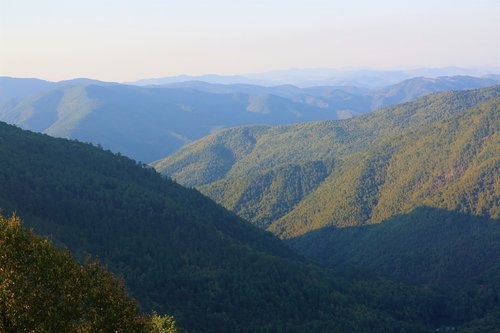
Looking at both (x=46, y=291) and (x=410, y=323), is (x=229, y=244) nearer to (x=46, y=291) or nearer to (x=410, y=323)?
(x=410, y=323)

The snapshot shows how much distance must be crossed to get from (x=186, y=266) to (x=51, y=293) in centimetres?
13926

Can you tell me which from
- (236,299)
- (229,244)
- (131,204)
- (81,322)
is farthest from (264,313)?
(81,322)

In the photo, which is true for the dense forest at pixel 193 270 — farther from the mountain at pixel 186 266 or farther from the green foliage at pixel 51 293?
the green foliage at pixel 51 293

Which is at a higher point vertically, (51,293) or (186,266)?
(51,293)

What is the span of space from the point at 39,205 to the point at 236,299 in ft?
231

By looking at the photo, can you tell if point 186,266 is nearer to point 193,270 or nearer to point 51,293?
point 193,270

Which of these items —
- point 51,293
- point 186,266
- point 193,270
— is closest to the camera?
point 51,293

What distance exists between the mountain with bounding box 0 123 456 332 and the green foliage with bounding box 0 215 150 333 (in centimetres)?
9672

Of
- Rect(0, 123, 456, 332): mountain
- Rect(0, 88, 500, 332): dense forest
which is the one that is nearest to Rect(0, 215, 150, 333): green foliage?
Rect(0, 123, 456, 332): mountain

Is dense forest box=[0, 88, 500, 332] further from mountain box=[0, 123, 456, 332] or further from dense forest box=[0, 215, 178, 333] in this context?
dense forest box=[0, 215, 178, 333]

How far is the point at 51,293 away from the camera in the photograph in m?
30.2

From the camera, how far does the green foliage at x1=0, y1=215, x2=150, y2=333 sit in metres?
28.3

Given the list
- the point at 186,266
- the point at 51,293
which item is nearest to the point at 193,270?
the point at 186,266

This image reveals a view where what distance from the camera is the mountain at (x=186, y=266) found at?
14712 centimetres
